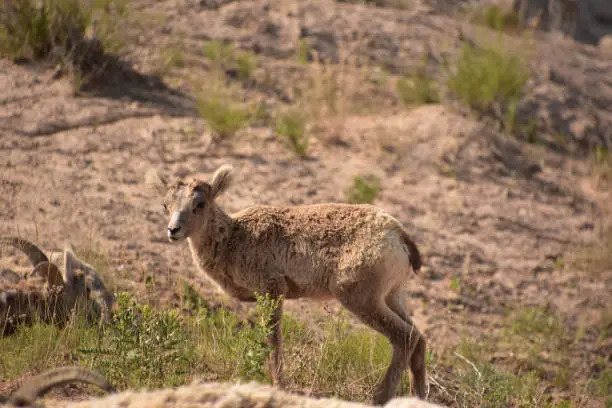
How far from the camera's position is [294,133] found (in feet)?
39.3

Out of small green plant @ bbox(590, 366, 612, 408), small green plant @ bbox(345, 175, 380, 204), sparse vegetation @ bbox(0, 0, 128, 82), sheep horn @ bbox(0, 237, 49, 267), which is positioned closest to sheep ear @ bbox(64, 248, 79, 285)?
sheep horn @ bbox(0, 237, 49, 267)

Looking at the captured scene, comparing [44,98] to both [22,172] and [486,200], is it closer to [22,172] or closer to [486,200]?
[22,172]

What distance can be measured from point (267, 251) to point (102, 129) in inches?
220

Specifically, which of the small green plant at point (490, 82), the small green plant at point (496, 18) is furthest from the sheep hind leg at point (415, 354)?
the small green plant at point (496, 18)

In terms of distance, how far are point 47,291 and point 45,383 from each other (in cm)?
325

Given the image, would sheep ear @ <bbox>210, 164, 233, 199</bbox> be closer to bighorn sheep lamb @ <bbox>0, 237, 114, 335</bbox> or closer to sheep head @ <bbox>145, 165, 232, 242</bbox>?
sheep head @ <bbox>145, 165, 232, 242</bbox>

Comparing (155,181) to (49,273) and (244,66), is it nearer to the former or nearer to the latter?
(49,273)

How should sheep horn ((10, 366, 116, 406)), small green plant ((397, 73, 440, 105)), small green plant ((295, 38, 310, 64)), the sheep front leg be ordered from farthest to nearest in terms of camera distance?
1. small green plant ((295, 38, 310, 64))
2. small green plant ((397, 73, 440, 105))
3. the sheep front leg
4. sheep horn ((10, 366, 116, 406))

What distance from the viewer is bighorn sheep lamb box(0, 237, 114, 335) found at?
264 inches

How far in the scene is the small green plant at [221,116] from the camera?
11.7 m

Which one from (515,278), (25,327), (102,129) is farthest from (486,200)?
(25,327)

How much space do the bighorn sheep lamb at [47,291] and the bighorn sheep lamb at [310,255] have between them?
117 cm

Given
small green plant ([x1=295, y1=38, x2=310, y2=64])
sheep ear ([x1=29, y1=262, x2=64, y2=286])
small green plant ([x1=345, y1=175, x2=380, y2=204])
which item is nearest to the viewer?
sheep ear ([x1=29, y1=262, x2=64, y2=286])

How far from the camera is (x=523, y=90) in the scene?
1526cm
